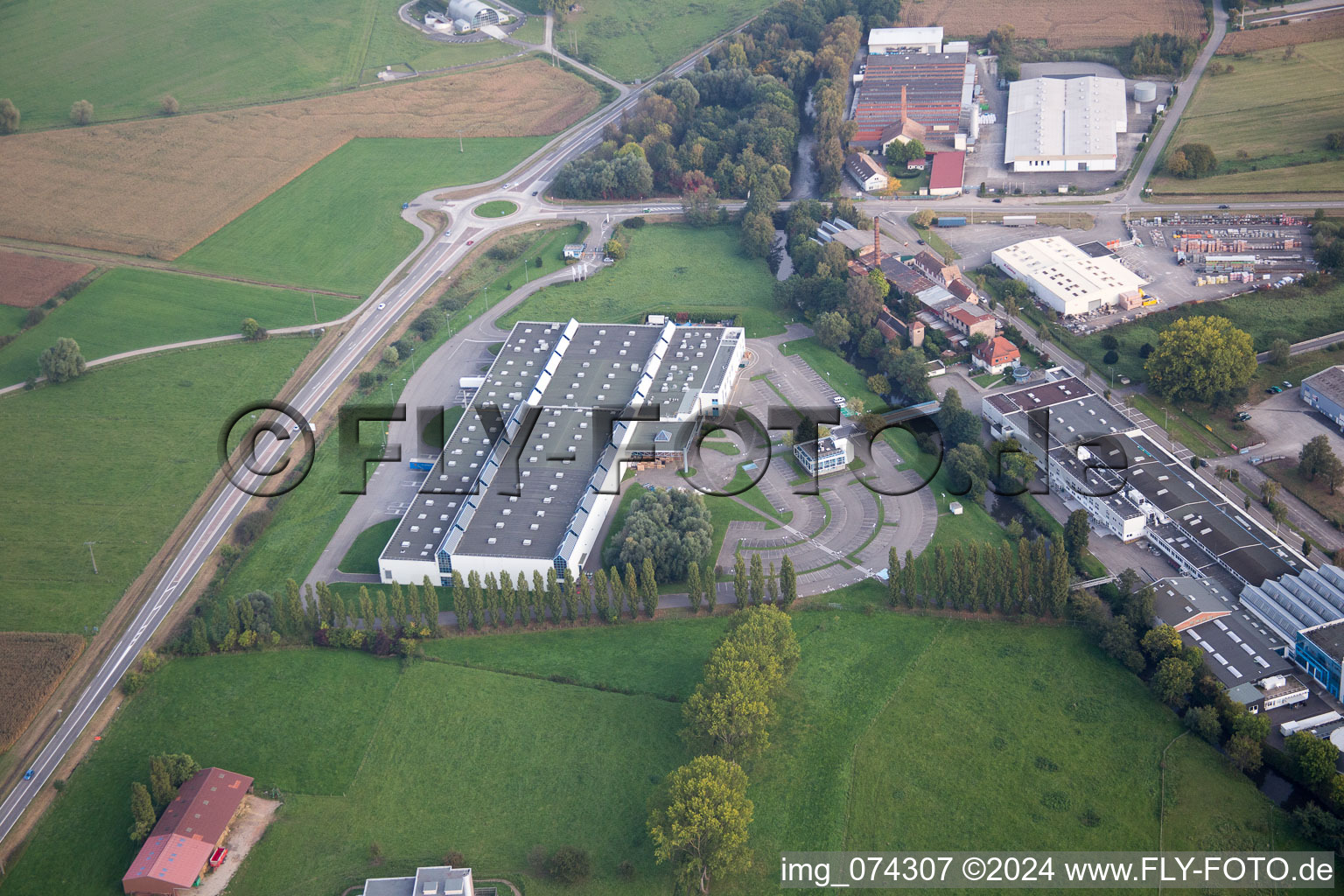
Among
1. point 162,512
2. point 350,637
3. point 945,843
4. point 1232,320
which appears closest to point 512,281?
point 162,512

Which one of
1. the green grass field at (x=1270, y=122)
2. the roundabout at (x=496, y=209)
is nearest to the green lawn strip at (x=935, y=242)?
the green grass field at (x=1270, y=122)

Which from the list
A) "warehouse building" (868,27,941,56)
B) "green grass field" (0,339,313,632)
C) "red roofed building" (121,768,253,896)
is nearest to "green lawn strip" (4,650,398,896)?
"red roofed building" (121,768,253,896)

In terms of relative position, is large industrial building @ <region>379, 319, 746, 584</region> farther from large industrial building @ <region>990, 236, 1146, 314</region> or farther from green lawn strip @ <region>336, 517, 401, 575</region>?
large industrial building @ <region>990, 236, 1146, 314</region>

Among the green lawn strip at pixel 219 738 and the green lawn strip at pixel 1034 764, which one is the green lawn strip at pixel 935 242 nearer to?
the green lawn strip at pixel 1034 764

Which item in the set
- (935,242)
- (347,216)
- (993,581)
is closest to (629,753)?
(993,581)

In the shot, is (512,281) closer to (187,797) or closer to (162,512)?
(162,512)

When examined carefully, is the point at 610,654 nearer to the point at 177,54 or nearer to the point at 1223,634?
the point at 1223,634
